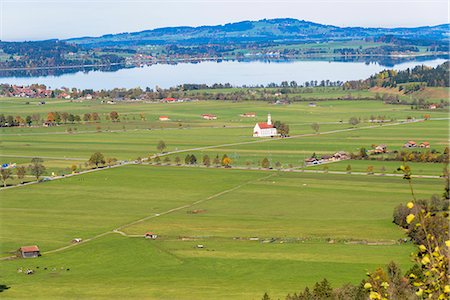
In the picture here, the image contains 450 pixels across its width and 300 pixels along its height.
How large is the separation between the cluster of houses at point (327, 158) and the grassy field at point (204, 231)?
14.0 ft

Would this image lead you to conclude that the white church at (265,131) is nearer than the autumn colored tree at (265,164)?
No

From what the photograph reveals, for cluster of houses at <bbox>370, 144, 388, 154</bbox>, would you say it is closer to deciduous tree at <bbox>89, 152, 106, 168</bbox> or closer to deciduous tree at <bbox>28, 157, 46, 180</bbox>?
deciduous tree at <bbox>89, 152, 106, 168</bbox>

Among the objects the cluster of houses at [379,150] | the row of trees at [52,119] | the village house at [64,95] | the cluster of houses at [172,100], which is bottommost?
the cluster of houses at [379,150]

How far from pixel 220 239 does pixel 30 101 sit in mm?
75799

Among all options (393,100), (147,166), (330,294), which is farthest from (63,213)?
(393,100)

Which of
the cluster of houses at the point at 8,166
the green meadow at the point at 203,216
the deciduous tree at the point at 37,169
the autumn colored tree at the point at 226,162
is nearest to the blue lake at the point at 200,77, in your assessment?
the green meadow at the point at 203,216

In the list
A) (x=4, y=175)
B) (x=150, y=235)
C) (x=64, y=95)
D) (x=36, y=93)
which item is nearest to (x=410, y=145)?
(x=4, y=175)

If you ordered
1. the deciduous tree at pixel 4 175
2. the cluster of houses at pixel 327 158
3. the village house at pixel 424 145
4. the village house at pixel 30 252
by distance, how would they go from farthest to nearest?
the village house at pixel 424 145 < the cluster of houses at pixel 327 158 < the deciduous tree at pixel 4 175 < the village house at pixel 30 252

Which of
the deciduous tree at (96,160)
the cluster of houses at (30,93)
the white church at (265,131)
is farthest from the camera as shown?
the cluster of houses at (30,93)

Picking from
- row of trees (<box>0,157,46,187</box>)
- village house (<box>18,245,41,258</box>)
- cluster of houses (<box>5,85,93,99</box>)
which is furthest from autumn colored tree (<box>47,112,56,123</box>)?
village house (<box>18,245,41,258</box>)

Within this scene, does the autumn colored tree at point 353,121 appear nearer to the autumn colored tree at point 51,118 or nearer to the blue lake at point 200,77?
the autumn colored tree at point 51,118

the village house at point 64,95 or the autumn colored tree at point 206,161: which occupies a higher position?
the village house at point 64,95

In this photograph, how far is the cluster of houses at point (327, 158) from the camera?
50125mm

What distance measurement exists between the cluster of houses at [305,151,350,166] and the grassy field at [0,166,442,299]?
426cm
